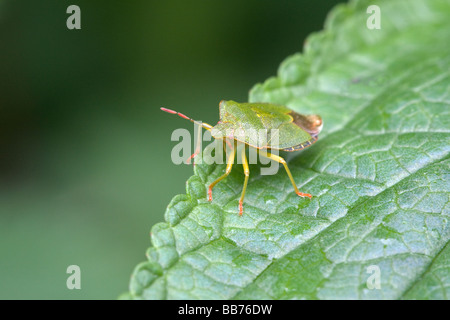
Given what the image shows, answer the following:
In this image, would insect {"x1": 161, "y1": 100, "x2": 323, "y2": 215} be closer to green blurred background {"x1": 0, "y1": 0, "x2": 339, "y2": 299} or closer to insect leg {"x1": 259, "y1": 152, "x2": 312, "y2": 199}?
insect leg {"x1": 259, "y1": 152, "x2": 312, "y2": 199}

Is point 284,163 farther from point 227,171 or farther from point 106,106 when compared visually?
point 106,106

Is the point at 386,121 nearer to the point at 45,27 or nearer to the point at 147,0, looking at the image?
the point at 147,0

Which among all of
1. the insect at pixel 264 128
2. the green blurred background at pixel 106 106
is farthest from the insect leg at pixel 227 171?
the green blurred background at pixel 106 106

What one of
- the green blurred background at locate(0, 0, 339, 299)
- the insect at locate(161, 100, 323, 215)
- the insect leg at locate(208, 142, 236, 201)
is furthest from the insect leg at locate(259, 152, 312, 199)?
the green blurred background at locate(0, 0, 339, 299)

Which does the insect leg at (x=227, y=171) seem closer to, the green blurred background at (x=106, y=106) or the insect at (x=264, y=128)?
the insect at (x=264, y=128)

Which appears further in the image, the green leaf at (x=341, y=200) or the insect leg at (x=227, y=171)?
the insect leg at (x=227, y=171)

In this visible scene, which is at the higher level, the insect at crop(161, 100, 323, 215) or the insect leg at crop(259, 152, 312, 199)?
the insect at crop(161, 100, 323, 215)
